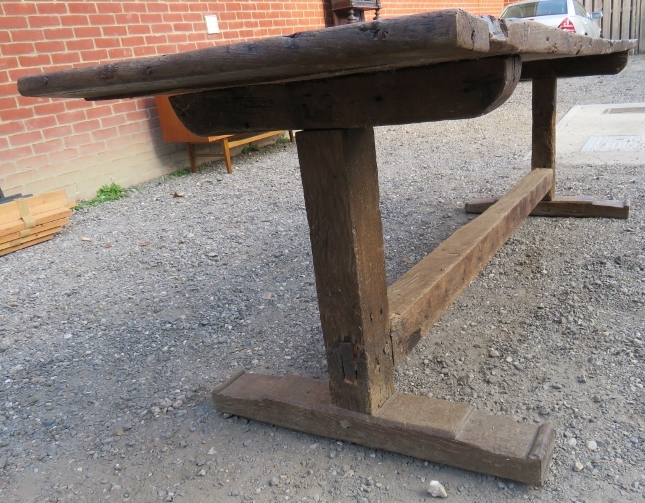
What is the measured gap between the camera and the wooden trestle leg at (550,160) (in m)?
3.52

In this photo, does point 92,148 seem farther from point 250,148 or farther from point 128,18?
point 250,148

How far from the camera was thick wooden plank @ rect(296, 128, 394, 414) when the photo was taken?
1.49 metres

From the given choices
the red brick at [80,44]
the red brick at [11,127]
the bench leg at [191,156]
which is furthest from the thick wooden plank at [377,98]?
the bench leg at [191,156]

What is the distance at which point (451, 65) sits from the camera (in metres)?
1.30

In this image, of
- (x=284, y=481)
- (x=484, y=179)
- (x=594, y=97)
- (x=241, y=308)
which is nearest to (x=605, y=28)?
(x=594, y=97)

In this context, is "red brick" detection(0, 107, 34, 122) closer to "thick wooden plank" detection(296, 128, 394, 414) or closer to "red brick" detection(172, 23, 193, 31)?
"red brick" detection(172, 23, 193, 31)

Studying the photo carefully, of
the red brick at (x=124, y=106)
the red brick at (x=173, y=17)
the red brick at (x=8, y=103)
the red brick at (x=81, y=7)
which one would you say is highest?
the red brick at (x=81, y=7)

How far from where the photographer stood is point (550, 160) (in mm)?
3678

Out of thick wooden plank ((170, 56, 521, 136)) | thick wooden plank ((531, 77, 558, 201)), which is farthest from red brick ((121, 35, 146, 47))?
thick wooden plank ((170, 56, 521, 136))

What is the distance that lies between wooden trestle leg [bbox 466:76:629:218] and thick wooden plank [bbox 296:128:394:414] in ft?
7.72

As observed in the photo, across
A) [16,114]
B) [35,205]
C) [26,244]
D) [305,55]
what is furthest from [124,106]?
[305,55]

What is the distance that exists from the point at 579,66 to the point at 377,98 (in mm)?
2474

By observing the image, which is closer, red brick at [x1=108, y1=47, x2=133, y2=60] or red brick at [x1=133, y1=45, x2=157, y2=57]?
red brick at [x1=108, y1=47, x2=133, y2=60]

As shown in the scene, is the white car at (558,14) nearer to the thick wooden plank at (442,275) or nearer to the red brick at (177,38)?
the red brick at (177,38)
